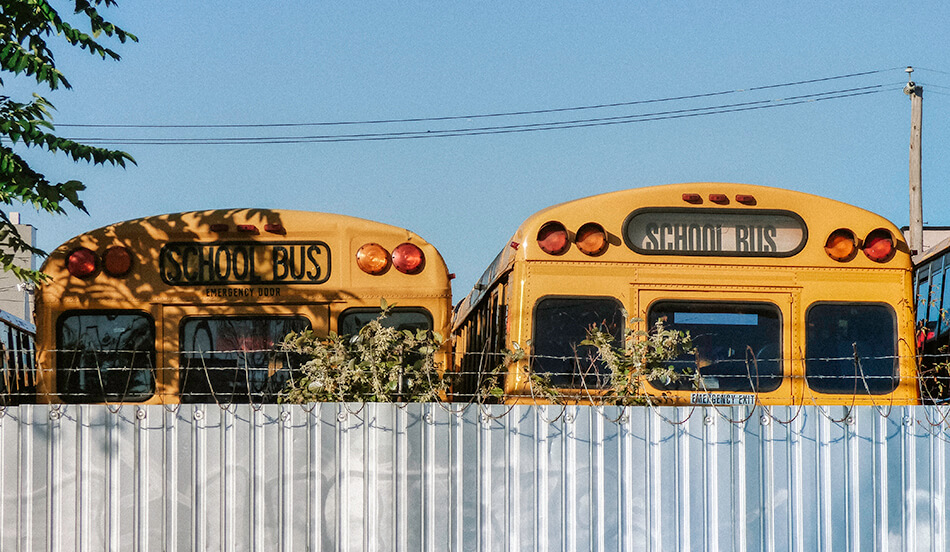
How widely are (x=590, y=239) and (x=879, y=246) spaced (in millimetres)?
1902

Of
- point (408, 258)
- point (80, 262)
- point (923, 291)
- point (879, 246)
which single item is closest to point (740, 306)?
point (879, 246)

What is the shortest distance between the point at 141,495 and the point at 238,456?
484mm

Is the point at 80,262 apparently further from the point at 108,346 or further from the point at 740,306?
the point at 740,306

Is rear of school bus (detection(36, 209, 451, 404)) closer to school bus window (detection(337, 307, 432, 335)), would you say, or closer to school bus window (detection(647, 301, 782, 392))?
school bus window (detection(337, 307, 432, 335))

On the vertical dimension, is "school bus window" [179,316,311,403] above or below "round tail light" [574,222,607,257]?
below

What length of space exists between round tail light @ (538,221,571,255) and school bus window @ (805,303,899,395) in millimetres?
1682

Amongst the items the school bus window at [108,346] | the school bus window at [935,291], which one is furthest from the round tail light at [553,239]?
the school bus window at [935,291]

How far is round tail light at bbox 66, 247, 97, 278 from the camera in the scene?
7.96m

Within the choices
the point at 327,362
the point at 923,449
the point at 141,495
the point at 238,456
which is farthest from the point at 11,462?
the point at 923,449

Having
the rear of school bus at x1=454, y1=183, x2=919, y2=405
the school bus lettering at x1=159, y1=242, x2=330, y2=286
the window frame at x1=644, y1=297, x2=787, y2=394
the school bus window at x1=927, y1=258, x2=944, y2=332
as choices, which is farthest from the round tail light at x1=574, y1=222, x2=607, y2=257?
the school bus window at x1=927, y1=258, x2=944, y2=332

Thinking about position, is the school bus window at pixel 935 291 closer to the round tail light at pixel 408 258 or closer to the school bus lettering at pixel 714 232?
the school bus lettering at pixel 714 232

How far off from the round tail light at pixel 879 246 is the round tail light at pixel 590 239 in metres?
1.74

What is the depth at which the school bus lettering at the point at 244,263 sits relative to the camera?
8.11m

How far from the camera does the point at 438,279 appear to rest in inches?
324
